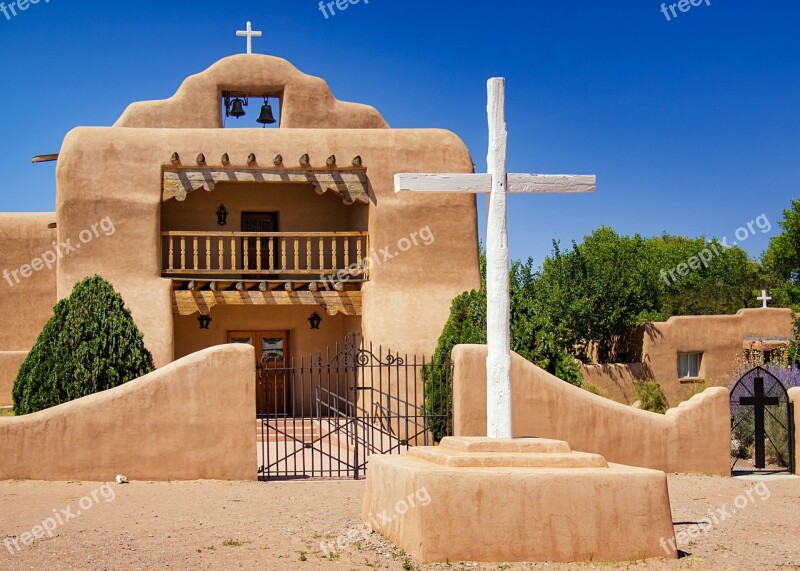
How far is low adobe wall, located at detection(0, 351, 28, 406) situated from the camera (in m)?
20.9

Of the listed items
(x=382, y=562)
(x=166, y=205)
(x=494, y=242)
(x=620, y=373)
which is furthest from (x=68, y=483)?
(x=620, y=373)

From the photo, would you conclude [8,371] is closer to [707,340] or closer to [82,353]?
[82,353]

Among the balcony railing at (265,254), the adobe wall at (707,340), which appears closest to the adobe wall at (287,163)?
the balcony railing at (265,254)

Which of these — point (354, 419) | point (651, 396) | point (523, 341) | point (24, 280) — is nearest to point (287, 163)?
point (523, 341)

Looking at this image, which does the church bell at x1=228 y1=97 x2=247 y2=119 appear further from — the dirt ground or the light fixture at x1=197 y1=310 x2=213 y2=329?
the dirt ground

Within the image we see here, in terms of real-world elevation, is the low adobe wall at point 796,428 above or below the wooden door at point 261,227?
below

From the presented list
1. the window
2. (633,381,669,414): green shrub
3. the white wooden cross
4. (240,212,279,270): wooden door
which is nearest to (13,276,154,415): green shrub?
(240,212,279,270): wooden door

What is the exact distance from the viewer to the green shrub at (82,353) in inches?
618

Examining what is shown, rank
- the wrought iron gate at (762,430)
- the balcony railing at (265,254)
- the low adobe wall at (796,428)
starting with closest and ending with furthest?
the low adobe wall at (796,428)
the wrought iron gate at (762,430)
the balcony railing at (265,254)

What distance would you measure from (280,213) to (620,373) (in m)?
10.4

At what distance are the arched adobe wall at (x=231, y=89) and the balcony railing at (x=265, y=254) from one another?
2403mm

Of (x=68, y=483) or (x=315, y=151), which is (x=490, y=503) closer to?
(x=68, y=483)

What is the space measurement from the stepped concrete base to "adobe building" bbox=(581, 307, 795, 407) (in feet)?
56.6

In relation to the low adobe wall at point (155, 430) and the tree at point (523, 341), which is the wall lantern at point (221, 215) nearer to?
the tree at point (523, 341)
